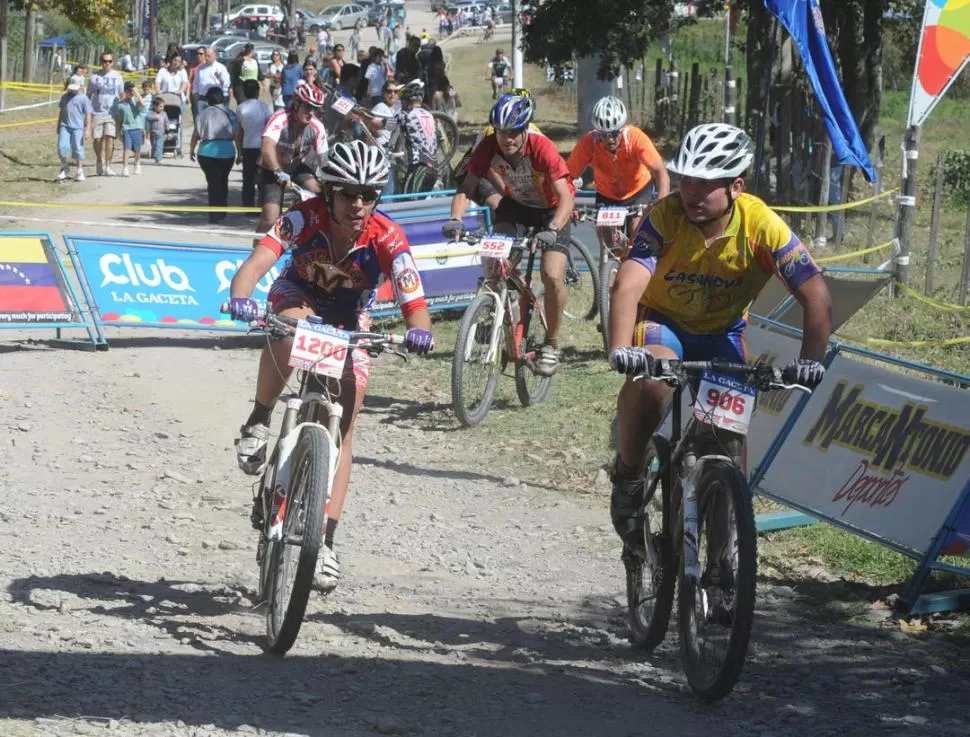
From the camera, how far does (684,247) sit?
5605 millimetres

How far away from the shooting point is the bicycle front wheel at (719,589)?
15.7 feet

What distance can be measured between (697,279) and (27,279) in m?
8.26

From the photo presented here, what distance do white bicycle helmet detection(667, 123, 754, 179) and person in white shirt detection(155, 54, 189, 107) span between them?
2669 centimetres

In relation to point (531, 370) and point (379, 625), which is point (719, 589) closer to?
point (379, 625)

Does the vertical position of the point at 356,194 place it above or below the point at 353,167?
below

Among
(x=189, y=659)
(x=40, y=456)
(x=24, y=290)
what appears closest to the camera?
(x=189, y=659)

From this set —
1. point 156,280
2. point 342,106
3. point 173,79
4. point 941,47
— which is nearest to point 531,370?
point 156,280

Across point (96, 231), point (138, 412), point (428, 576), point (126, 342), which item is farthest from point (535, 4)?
point (428, 576)

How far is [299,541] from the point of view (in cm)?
550

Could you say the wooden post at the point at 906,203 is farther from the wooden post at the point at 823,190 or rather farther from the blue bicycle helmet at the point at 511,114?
the blue bicycle helmet at the point at 511,114

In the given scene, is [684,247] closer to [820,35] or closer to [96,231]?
[820,35]

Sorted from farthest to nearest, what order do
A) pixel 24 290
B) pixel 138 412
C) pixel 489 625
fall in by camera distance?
pixel 24 290
pixel 138 412
pixel 489 625

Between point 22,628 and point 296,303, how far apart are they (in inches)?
68.2

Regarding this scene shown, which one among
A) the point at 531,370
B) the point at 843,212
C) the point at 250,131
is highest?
the point at 250,131
